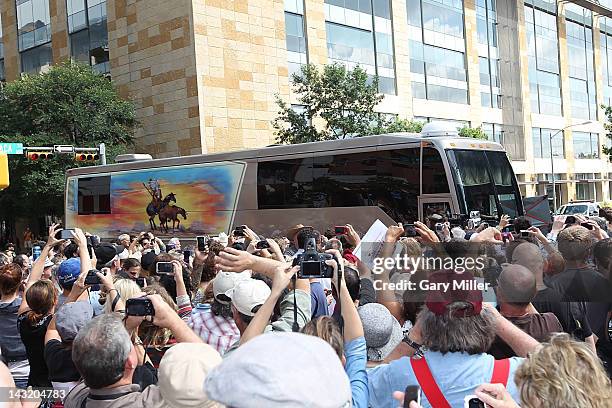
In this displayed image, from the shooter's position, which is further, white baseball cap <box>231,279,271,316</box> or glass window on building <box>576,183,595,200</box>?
glass window on building <box>576,183,595,200</box>

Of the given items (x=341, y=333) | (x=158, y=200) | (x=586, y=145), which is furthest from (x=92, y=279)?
(x=586, y=145)

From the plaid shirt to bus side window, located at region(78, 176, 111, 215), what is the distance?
19.8 m

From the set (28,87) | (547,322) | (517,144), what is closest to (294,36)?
(28,87)

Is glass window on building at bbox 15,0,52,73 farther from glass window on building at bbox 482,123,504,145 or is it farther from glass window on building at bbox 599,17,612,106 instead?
glass window on building at bbox 599,17,612,106

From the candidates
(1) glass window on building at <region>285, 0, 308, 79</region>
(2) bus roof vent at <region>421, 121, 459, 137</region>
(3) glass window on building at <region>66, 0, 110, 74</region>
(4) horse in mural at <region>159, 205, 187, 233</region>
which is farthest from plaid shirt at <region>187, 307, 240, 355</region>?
(3) glass window on building at <region>66, 0, 110, 74</region>

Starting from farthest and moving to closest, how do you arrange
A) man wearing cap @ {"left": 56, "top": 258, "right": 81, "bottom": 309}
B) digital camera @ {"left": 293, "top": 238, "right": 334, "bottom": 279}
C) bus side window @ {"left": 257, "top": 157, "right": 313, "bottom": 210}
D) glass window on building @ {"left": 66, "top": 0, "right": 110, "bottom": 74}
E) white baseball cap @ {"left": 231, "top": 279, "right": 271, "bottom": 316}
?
1. glass window on building @ {"left": 66, "top": 0, "right": 110, "bottom": 74}
2. bus side window @ {"left": 257, "top": 157, "right": 313, "bottom": 210}
3. man wearing cap @ {"left": 56, "top": 258, "right": 81, "bottom": 309}
4. white baseball cap @ {"left": 231, "top": 279, "right": 271, "bottom": 316}
5. digital camera @ {"left": 293, "top": 238, "right": 334, "bottom": 279}

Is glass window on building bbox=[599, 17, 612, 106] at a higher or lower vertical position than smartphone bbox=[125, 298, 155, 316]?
higher

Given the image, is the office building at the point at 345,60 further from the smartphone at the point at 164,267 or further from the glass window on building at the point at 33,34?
the smartphone at the point at 164,267

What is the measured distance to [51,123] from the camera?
2911cm

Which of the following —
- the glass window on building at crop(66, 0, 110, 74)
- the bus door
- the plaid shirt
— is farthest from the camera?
the glass window on building at crop(66, 0, 110, 74)

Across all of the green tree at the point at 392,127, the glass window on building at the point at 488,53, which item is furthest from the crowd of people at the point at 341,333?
the glass window on building at the point at 488,53

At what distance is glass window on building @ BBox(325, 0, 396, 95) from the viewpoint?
35.2 m

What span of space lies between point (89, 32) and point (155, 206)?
1804cm

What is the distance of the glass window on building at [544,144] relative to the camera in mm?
49812
